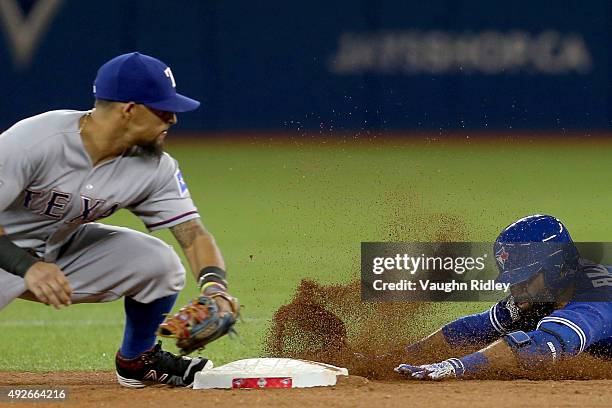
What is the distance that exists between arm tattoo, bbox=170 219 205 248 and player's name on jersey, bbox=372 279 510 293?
5.24ft

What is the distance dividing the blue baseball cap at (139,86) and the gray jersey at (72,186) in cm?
29

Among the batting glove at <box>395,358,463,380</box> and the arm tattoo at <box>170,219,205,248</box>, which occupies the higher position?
the arm tattoo at <box>170,219,205,248</box>

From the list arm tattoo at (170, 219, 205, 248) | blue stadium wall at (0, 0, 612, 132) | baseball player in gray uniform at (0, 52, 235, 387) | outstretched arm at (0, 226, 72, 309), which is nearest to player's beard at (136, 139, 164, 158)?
baseball player in gray uniform at (0, 52, 235, 387)

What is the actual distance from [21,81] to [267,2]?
14.6 feet

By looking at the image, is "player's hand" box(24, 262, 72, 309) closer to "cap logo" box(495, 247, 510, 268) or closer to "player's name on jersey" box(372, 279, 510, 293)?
"cap logo" box(495, 247, 510, 268)

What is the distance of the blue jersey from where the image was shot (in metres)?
5.32

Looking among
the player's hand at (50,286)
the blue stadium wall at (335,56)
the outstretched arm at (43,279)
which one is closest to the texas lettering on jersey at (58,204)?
the outstretched arm at (43,279)

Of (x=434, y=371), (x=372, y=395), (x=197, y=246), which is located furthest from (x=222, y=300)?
(x=434, y=371)

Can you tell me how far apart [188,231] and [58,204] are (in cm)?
59

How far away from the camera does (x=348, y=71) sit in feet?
66.4

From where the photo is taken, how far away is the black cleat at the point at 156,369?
17.9ft

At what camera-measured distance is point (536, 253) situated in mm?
5535

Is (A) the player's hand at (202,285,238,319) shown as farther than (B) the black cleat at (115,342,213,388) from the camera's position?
No

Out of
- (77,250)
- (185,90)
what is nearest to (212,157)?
(185,90)
